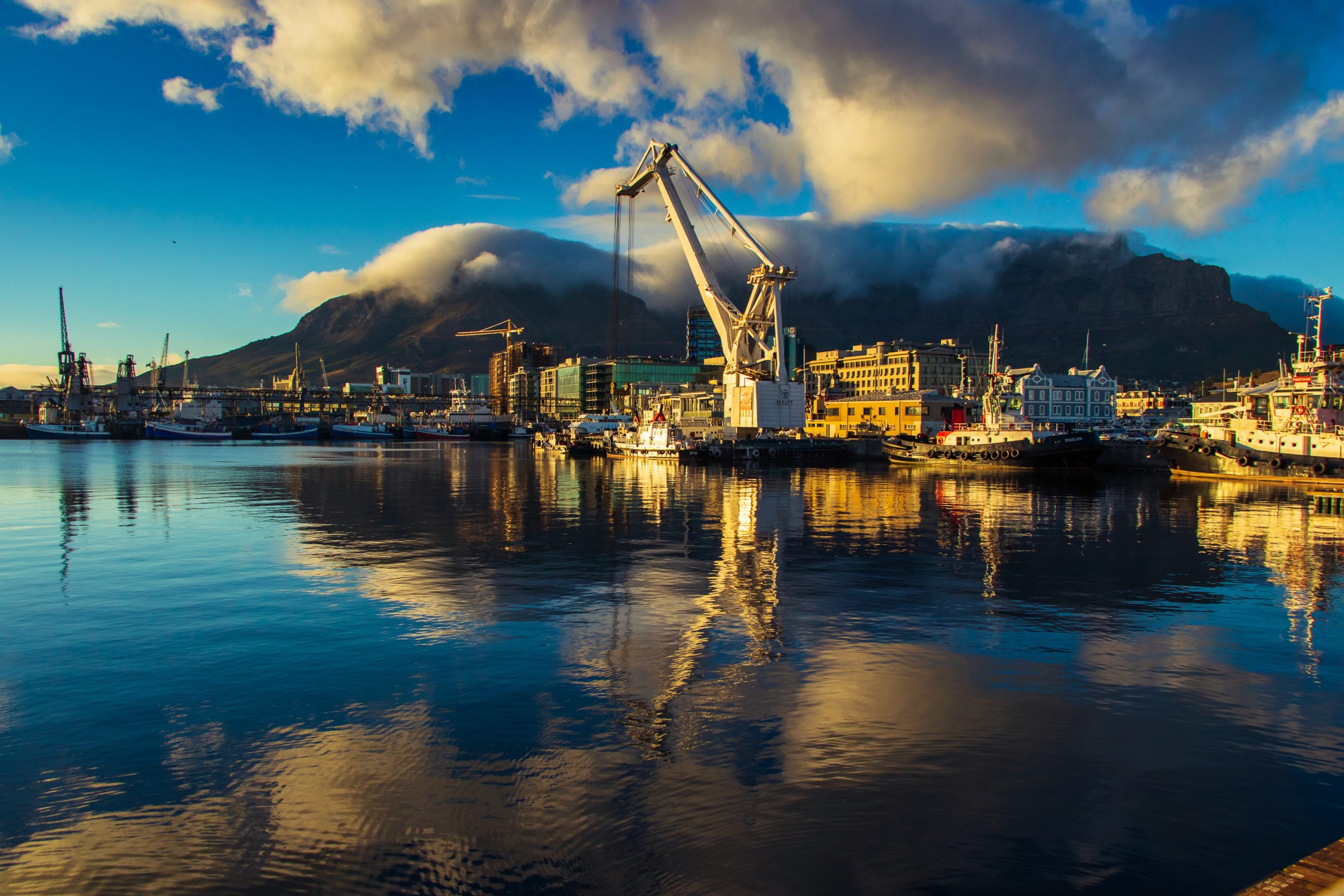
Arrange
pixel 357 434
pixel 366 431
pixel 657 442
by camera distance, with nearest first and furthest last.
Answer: pixel 657 442 < pixel 357 434 < pixel 366 431

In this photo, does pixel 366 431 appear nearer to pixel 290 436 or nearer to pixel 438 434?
pixel 290 436

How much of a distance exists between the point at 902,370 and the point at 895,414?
222 feet

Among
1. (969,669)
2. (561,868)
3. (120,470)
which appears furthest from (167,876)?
(120,470)

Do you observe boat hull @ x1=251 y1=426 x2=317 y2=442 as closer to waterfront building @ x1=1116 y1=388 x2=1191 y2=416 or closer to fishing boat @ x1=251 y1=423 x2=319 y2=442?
fishing boat @ x1=251 y1=423 x2=319 y2=442

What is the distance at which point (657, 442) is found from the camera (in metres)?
83.2

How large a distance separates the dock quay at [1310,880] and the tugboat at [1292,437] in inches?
2231

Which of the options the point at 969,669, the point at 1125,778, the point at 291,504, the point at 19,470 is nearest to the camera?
the point at 1125,778

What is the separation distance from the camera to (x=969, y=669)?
11969mm

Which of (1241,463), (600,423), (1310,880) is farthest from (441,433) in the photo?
(1310,880)

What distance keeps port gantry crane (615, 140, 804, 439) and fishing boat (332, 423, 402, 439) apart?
94.5 m

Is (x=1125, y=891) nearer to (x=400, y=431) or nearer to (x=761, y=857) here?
(x=761, y=857)

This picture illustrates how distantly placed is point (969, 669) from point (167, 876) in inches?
405

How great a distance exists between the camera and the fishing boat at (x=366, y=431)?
16862cm

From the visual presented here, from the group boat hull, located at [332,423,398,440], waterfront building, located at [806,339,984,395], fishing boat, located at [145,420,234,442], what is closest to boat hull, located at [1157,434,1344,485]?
waterfront building, located at [806,339,984,395]
